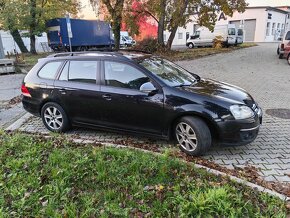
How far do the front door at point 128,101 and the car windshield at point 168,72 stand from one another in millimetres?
249

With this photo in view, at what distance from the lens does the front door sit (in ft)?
14.0

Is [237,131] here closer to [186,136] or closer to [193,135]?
[193,135]

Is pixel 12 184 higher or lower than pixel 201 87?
lower

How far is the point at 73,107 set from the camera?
4.98m

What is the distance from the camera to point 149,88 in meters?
4.17

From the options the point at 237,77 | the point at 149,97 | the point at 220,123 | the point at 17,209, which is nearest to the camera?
the point at 17,209

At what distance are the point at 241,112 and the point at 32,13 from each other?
944 inches

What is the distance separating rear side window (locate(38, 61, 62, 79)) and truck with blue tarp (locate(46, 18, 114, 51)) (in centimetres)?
1979

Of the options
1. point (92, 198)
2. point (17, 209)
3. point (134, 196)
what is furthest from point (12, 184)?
point (134, 196)

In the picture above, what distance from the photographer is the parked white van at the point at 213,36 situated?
26.0 metres

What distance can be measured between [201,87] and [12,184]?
3168mm

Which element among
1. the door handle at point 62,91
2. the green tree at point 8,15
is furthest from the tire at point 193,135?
the green tree at point 8,15

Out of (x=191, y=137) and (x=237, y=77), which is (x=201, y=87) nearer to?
(x=191, y=137)

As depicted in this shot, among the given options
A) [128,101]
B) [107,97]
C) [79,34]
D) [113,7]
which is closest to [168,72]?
[128,101]
